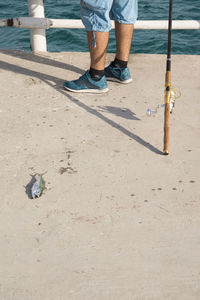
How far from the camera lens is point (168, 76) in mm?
3146

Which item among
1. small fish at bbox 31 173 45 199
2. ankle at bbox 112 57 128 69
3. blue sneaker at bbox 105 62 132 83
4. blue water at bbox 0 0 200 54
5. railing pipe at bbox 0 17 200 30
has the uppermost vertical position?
railing pipe at bbox 0 17 200 30

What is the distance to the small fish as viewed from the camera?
112 inches


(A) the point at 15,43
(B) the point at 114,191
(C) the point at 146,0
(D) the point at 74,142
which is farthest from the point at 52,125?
(C) the point at 146,0

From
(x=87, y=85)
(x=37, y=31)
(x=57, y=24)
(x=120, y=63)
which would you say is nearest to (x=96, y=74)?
(x=87, y=85)

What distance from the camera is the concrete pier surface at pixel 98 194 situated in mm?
2311

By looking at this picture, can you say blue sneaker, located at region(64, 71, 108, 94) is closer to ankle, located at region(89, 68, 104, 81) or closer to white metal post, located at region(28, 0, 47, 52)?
ankle, located at region(89, 68, 104, 81)

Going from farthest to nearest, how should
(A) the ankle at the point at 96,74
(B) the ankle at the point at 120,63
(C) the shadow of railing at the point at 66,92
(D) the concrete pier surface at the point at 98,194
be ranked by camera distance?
(B) the ankle at the point at 120,63 → (A) the ankle at the point at 96,74 → (C) the shadow of railing at the point at 66,92 → (D) the concrete pier surface at the point at 98,194

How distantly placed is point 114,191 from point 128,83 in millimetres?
1616

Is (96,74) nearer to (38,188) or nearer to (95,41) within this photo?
(95,41)

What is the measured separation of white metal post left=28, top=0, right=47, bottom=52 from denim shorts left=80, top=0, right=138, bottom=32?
125 cm

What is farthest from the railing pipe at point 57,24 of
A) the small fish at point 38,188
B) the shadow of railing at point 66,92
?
the small fish at point 38,188

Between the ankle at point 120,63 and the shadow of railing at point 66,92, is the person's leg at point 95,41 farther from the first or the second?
the ankle at point 120,63

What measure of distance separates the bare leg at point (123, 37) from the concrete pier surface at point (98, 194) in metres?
0.28

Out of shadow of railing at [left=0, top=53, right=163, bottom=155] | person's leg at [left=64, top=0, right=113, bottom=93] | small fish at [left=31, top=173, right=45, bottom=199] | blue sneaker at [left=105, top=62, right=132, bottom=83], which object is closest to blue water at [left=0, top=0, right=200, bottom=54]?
shadow of railing at [left=0, top=53, right=163, bottom=155]
